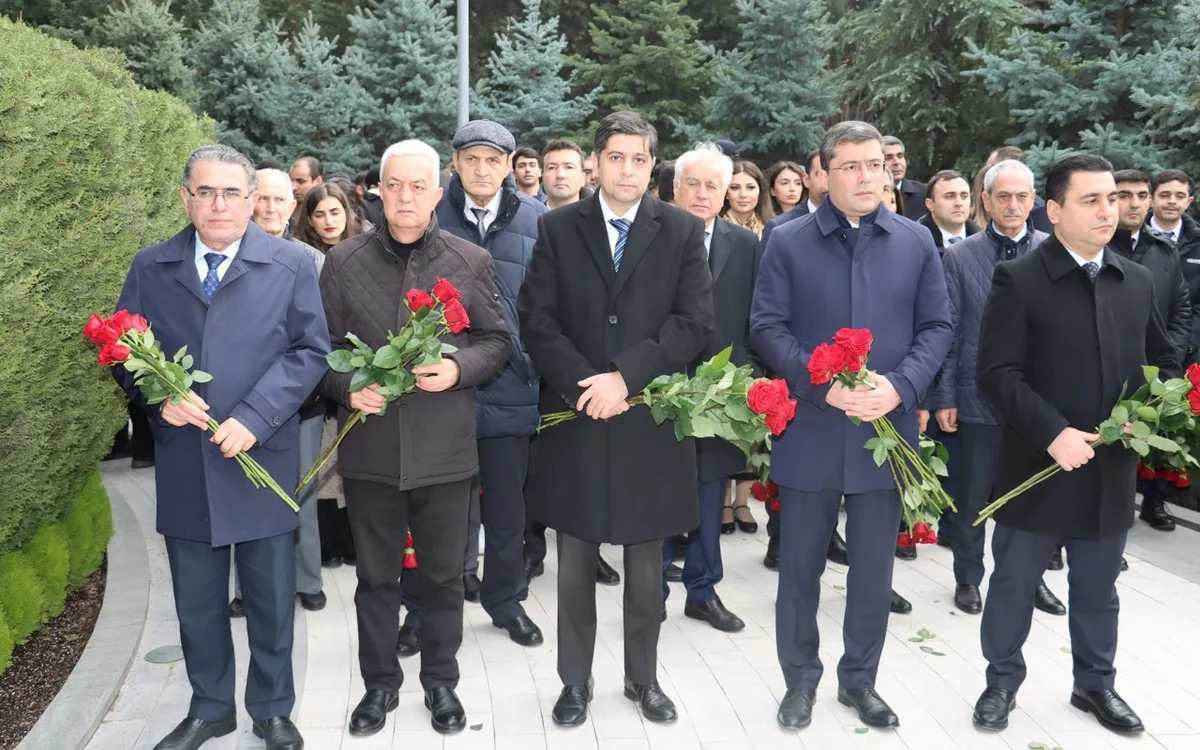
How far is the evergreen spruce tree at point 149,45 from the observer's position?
1617 cm

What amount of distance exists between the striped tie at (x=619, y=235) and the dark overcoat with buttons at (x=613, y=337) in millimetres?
40

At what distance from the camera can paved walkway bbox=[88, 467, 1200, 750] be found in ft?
15.5

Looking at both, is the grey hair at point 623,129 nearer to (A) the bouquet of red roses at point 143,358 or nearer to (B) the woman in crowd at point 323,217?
(A) the bouquet of red roses at point 143,358

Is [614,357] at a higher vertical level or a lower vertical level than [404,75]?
lower

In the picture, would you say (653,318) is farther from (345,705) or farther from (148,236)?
(148,236)

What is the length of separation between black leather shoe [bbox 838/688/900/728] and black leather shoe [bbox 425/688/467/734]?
1672 mm

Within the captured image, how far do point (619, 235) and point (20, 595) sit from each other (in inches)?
124

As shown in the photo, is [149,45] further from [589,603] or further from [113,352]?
[589,603]

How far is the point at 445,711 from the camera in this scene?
4.80 metres

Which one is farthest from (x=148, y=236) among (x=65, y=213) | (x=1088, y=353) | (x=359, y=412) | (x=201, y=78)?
(x=201, y=78)

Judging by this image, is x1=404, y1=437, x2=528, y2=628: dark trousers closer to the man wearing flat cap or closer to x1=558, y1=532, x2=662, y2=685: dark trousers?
the man wearing flat cap

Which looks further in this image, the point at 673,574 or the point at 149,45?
the point at 149,45

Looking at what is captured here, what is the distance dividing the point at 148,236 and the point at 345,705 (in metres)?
2.99

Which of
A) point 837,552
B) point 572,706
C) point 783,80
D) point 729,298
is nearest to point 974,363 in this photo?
point 729,298
